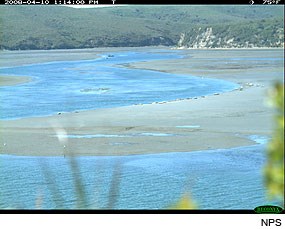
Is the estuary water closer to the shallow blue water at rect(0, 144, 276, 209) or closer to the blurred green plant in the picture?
the shallow blue water at rect(0, 144, 276, 209)

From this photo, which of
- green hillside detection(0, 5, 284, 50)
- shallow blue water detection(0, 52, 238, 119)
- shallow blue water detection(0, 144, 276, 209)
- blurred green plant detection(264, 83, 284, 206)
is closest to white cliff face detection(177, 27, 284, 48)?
green hillside detection(0, 5, 284, 50)

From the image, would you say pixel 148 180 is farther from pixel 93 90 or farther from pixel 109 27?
pixel 109 27

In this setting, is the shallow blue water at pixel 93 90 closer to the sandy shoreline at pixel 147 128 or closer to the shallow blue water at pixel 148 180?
the sandy shoreline at pixel 147 128

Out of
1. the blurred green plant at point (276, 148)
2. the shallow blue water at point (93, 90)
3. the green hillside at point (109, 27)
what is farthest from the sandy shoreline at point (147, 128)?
the green hillside at point (109, 27)

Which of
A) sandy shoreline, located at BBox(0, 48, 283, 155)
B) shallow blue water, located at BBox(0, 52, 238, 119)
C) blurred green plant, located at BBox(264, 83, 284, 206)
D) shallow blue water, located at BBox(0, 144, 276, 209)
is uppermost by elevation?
blurred green plant, located at BBox(264, 83, 284, 206)

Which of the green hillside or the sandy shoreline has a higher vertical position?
the sandy shoreline

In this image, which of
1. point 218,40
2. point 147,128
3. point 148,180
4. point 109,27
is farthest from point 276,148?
point 109,27
